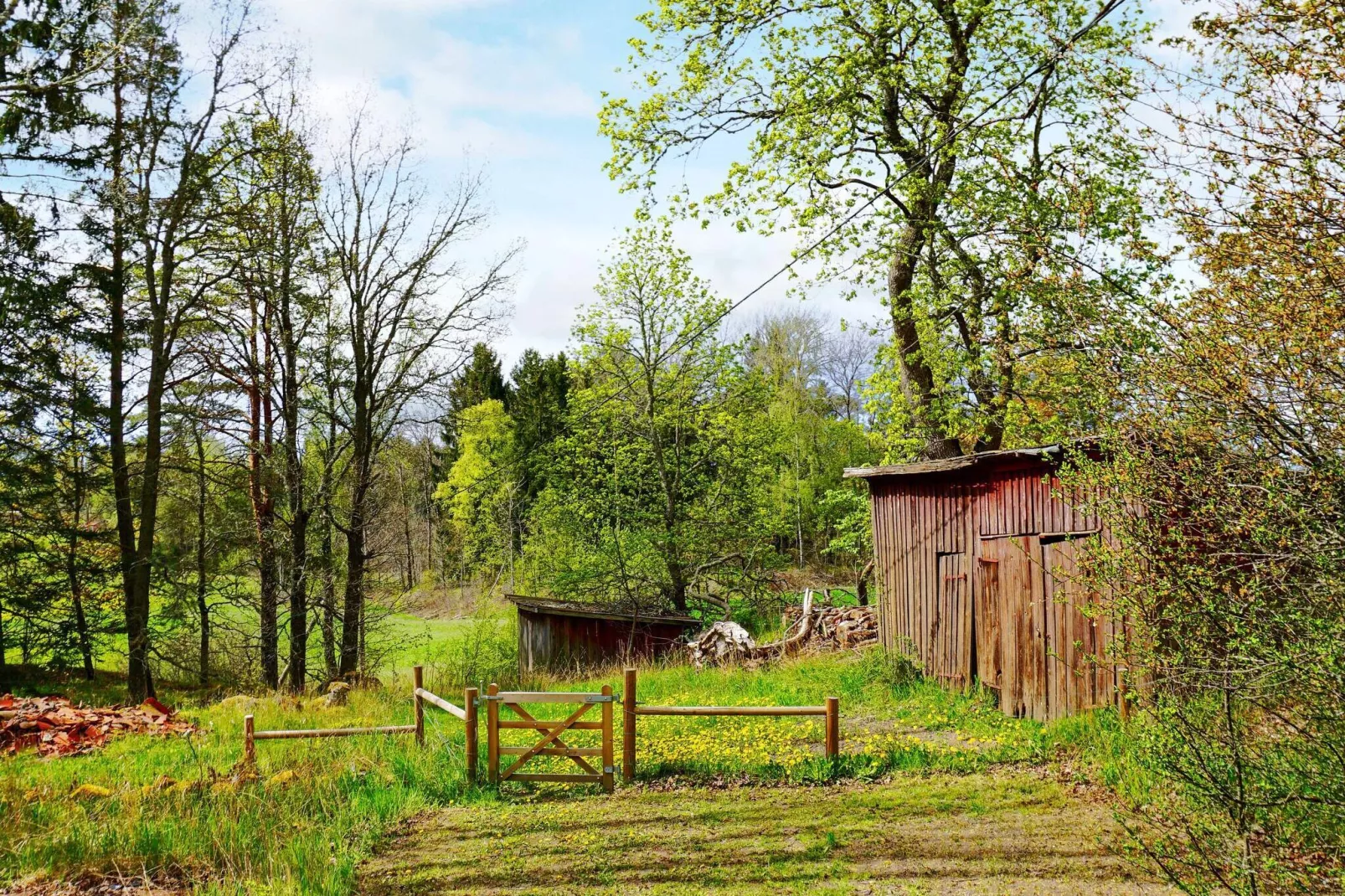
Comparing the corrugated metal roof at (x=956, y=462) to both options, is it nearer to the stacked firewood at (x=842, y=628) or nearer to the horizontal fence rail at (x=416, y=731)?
the stacked firewood at (x=842, y=628)

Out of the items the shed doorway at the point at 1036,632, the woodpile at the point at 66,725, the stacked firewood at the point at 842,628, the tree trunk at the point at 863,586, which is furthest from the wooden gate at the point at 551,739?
the tree trunk at the point at 863,586

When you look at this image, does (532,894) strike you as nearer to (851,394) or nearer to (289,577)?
(289,577)

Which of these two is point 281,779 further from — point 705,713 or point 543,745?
point 705,713

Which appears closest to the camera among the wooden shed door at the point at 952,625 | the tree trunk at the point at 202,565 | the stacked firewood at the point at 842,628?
the wooden shed door at the point at 952,625

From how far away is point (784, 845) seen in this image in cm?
750

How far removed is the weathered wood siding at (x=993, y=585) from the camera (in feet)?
33.1

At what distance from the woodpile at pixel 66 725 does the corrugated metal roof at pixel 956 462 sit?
1074cm

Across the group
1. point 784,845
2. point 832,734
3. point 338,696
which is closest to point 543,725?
point 832,734

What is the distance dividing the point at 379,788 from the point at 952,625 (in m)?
7.97

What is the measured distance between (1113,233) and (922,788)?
29.3 feet

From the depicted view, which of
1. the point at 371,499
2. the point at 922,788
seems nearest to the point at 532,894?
the point at 922,788

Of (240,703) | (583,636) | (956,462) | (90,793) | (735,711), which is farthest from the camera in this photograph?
(583,636)

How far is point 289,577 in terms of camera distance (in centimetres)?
1917

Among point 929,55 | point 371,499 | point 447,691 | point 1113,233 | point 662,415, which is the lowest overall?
point 447,691
